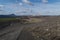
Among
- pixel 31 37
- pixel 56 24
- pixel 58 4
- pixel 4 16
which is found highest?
pixel 58 4

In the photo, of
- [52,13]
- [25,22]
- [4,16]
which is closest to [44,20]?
[52,13]

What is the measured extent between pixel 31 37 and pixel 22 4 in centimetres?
42

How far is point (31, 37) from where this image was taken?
60.1 inches

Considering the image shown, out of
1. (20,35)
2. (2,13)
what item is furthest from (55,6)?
(2,13)

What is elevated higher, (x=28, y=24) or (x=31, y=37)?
(x=28, y=24)

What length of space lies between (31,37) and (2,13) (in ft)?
1.53

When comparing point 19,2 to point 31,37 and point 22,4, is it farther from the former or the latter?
point 31,37

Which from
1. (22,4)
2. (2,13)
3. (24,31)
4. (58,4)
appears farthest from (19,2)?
(58,4)

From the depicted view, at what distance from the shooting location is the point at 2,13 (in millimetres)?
1569

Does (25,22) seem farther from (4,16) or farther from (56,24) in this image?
(56,24)

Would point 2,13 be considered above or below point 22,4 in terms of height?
below

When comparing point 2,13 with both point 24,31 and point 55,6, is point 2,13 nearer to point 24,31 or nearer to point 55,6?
point 24,31

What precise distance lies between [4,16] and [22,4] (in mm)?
269

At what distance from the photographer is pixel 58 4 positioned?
1.56 m
